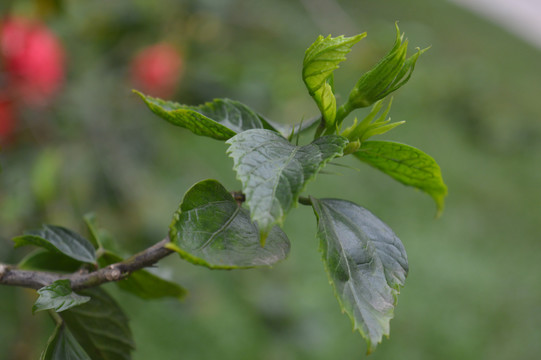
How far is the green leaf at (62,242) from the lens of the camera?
20.2 inches

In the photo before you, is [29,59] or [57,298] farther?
[29,59]

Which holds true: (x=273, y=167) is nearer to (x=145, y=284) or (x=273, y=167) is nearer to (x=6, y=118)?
(x=145, y=284)

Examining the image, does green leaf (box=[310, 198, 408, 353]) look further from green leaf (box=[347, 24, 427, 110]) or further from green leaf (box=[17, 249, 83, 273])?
green leaf (box=[17, 249, 83, 273])

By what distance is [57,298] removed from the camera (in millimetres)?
438

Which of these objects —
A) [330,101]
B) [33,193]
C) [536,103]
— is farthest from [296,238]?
[536,103]

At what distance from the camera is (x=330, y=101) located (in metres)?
0.49

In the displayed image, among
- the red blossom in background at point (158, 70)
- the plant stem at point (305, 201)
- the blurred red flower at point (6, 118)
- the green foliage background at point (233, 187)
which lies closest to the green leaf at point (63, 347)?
the green foliage background at point (233, 187)

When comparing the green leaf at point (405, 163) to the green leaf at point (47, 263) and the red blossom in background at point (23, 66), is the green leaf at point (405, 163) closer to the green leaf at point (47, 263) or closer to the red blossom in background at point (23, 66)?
the green leaf at point (47, 263)

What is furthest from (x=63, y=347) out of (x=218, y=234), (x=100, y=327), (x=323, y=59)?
(x=323, y=59)

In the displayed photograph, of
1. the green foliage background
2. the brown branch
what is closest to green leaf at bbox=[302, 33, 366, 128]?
the brown branch

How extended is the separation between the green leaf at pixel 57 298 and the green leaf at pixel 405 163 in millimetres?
291

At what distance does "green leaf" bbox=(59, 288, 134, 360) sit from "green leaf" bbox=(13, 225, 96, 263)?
1.4 inches

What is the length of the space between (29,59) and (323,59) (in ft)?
3.63

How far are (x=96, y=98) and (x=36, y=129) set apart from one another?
256 mm
